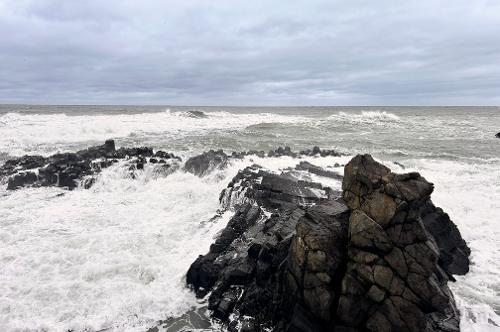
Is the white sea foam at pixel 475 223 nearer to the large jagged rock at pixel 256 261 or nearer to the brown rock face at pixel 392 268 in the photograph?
the brown rock face at pixel 392 268

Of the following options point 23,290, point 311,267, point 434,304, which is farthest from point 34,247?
point 434,304

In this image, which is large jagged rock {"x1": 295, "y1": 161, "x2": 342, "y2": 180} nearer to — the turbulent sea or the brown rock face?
the turbulent sea

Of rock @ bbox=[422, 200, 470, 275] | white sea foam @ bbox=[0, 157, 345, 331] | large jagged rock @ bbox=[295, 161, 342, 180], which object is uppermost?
large jagged rock @ bbox=[295, 161, 342, 180]

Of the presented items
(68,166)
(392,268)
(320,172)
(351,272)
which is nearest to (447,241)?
(392,268)

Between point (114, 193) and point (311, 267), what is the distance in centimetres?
1382

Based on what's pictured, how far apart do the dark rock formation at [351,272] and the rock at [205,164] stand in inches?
411

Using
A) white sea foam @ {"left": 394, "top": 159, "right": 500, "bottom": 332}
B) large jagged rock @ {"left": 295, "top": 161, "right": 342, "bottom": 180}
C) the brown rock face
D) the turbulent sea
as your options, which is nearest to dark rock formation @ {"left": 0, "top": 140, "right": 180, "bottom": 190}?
the turbulent sea

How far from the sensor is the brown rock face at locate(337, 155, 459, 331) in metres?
8.48

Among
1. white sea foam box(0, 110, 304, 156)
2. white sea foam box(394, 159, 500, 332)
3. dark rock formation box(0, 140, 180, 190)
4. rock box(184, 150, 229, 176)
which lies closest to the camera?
white sea foam box(394, 159, 500, 332)

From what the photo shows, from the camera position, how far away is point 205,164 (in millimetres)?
22172

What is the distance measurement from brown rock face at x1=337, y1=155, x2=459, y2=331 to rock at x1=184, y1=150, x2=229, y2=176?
13087 millimetres

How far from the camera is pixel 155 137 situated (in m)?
42.9

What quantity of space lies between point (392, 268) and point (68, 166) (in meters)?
19.0

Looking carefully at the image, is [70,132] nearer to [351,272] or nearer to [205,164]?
[205,164]
